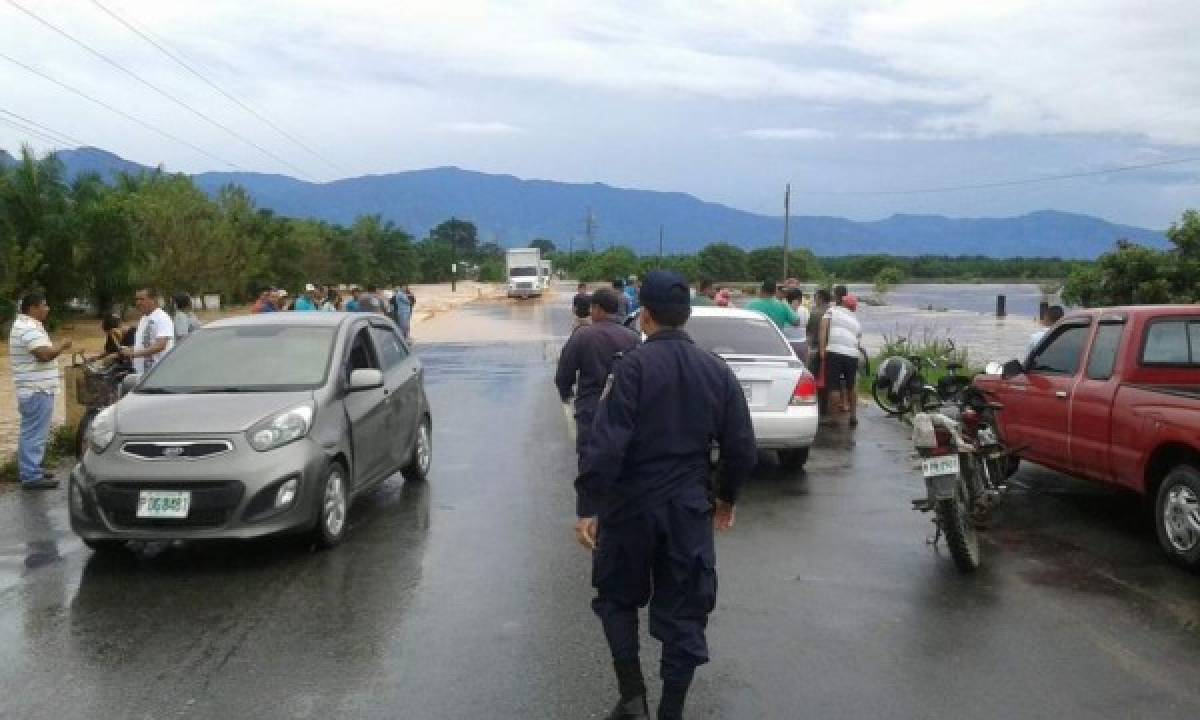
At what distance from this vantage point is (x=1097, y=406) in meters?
7.70

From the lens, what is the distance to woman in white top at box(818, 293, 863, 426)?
1280 cm

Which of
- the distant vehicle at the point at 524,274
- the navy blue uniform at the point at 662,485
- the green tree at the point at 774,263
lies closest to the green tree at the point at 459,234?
the green tree at the point at 774,263

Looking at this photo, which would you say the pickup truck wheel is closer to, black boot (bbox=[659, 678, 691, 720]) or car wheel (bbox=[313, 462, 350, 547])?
black boot (bbox=[659, 678, 691, 720])

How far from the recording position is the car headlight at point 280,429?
6.69 meters

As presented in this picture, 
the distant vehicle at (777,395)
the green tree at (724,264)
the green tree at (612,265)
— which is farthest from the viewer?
the green tree at (724,264)

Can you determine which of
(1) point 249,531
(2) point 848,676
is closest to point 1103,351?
(2) point 848,676

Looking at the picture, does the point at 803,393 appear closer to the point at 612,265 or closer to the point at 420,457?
the point at 420,457

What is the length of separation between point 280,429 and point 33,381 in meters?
3.68

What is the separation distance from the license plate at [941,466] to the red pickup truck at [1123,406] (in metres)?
1.48

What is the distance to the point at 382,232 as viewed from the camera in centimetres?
9562

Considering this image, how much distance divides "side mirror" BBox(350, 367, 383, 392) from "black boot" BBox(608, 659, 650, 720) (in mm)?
3910

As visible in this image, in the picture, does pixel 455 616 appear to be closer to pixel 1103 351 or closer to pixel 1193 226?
pixel 1103 351

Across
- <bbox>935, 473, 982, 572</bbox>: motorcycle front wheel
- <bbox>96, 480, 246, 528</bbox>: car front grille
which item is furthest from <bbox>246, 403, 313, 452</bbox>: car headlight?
<bbox>935, 473, 982, 572</bbox>: motorcycle front wheel

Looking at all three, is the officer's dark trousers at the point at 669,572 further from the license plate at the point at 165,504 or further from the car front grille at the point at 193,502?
the license plate at the point at 165,504
